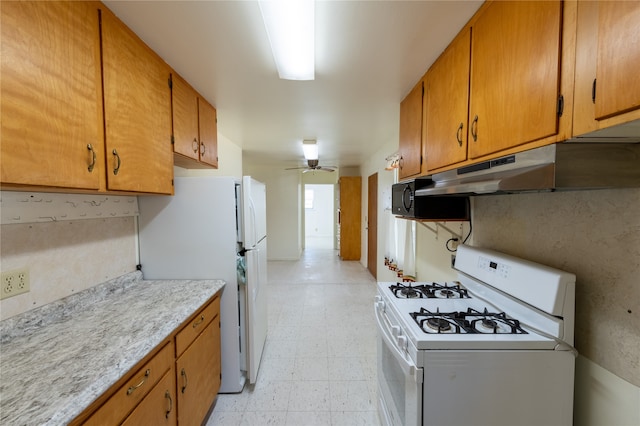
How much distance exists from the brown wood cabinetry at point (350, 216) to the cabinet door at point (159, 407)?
5232 millimetres

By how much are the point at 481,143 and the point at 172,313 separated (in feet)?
5.65

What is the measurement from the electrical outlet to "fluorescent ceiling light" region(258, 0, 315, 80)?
1558 millimetres

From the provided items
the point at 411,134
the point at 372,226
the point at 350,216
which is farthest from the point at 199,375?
the point at 350,216

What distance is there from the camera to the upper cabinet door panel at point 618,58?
59 cm

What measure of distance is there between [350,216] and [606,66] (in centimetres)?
568

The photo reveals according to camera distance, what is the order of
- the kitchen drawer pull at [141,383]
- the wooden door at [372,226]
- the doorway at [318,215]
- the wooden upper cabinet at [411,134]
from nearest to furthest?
the kitchen drawer pull at [141,383] → the wooden upper cabinet at [411,134] → the wooden door at [372,226] → the doorway at [318,215]

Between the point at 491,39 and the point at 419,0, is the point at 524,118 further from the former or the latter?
the point at 419,0

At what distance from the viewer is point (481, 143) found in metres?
1.16

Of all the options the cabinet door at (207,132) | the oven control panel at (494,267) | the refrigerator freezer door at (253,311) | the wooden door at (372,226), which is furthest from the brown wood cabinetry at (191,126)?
the wooden door at (372,226)

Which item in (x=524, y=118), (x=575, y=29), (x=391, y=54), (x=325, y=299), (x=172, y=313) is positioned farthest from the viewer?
(x=325, y=299)

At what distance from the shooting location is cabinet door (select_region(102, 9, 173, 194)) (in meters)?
1.17

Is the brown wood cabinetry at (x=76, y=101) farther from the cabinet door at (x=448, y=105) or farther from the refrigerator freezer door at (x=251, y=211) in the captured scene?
the cabinet door at (x=448, y=105)

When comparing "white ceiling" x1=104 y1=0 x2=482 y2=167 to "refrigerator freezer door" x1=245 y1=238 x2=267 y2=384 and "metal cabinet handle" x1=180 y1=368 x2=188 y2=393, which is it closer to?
"refrigerator freezer door" x1=245 y1=238 x2=267 y2=384

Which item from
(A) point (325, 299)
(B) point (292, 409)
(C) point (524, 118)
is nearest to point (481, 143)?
(C) point (524, 118)
